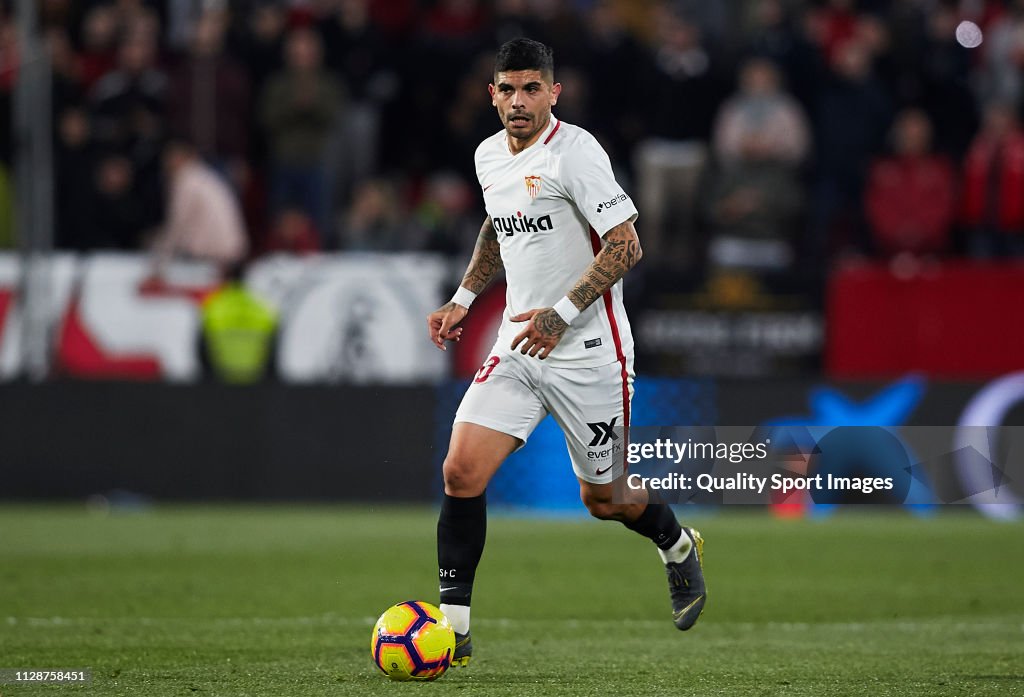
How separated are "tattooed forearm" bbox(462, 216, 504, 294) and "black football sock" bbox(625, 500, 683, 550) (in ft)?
3.86

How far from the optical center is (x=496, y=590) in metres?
9.88

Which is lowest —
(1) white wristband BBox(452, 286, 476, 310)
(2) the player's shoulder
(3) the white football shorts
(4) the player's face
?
(3) the white football shorts

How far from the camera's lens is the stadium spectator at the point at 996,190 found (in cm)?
1494

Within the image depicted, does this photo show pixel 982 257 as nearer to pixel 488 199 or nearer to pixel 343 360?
pixel 343 360

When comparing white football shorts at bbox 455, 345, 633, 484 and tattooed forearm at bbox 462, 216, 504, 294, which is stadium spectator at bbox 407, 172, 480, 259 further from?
white football shorts at bbox 455, 345, 633, 484

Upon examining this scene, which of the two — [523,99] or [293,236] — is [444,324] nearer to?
[523,99]

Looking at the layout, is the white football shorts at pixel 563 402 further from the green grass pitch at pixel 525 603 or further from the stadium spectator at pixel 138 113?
the stadium spectator at pixel 138 113

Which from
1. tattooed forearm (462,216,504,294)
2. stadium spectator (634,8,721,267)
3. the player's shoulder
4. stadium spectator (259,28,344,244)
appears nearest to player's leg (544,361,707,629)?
tattooed forearm (462,216,504,294)

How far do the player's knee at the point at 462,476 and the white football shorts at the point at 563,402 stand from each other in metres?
0.16

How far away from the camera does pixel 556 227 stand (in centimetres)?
684

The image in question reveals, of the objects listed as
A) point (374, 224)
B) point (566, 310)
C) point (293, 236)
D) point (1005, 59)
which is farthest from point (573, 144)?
point (1005, 59)

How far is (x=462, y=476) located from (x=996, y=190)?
31.7 ft

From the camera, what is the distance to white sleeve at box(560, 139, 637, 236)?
263 inches

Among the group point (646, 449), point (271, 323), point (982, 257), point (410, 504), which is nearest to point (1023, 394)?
point (982, 257)
